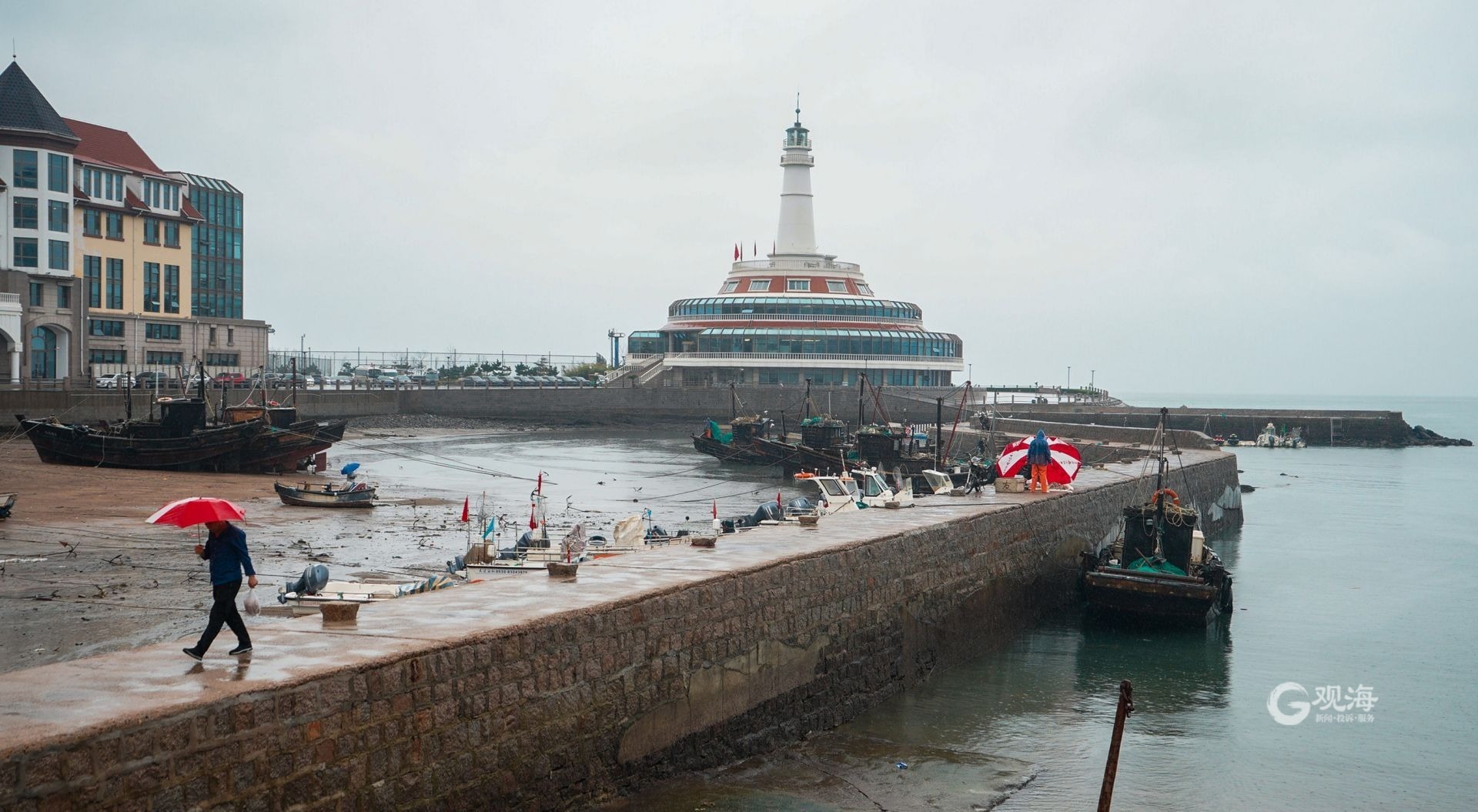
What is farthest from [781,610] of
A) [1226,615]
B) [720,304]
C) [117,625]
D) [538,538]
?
[720,304]

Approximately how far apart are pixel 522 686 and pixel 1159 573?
54.4 feet

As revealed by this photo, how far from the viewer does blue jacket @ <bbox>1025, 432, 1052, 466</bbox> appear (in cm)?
2909

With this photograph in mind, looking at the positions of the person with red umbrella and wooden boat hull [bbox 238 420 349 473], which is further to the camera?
wooden boat hull [bbox 238 420 349 473]

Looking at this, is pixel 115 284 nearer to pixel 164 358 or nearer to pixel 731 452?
pixel 164 358

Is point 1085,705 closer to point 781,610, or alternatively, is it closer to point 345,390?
point 781,610

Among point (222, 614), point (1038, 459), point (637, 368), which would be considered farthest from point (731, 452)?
point (222, 614)

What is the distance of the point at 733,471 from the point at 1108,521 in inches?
1106

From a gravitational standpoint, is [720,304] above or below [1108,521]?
above

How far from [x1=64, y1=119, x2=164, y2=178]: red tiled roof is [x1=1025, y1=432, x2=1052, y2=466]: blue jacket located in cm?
5677

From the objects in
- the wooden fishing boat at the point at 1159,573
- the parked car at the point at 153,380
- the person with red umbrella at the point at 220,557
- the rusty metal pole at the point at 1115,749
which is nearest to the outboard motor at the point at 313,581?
the person with red umbrella at the point at 220,557

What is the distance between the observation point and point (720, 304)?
101750mm

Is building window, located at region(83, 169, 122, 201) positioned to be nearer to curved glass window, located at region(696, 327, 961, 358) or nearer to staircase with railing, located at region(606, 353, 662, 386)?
staircase with railing, located at region(606, 353, 662, 386)

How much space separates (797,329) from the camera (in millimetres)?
98000

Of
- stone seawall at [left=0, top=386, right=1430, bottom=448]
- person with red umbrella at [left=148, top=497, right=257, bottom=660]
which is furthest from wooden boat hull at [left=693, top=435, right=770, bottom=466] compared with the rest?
person with red umbrella at [left=148, top=497, right=257, bottom=660]
